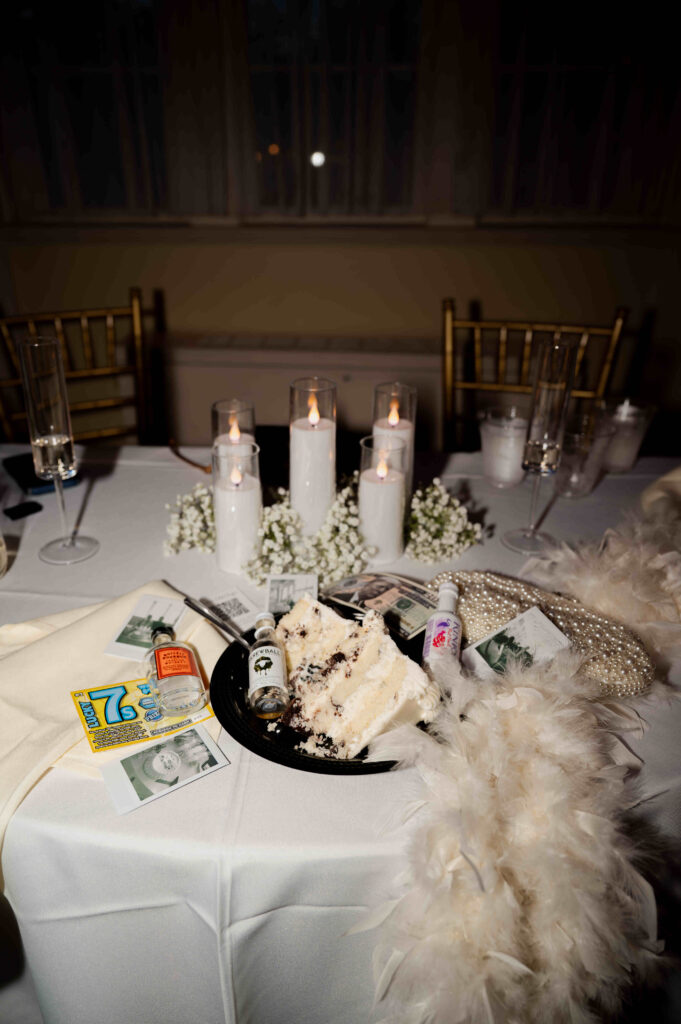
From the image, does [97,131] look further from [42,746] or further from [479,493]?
[42,746]

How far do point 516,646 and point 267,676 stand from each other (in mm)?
340

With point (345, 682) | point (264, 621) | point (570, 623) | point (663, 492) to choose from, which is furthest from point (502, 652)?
point (663, 492)

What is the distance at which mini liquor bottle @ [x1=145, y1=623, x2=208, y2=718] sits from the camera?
84 cm

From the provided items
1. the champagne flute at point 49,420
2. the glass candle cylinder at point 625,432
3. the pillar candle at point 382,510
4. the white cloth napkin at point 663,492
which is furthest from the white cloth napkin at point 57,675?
the glass candle cylinder at point 625,432

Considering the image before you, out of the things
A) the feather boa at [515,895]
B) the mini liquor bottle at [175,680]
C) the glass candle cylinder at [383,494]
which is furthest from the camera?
the glass candle cylinder at [383,494]

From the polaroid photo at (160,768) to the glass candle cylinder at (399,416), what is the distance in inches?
24.7

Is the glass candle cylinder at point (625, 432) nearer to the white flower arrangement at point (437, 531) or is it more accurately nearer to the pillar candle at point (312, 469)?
the white flower arrangement at point (437, 531)

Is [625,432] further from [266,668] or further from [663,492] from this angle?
[266,668]

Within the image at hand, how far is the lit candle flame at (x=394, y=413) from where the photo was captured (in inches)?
49.1

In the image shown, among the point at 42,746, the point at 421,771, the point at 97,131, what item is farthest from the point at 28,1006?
the point at 97,131

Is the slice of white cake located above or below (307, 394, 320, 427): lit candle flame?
below

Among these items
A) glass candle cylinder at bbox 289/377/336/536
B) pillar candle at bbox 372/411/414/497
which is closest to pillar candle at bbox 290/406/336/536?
glass candle cylinder at bbox 289/377/336/536

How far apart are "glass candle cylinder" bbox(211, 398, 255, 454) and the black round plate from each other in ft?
1.50

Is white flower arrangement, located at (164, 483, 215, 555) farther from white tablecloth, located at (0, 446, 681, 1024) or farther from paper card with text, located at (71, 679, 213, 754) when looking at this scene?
white tablecloth, located at (0, 446, 681, 1024)
